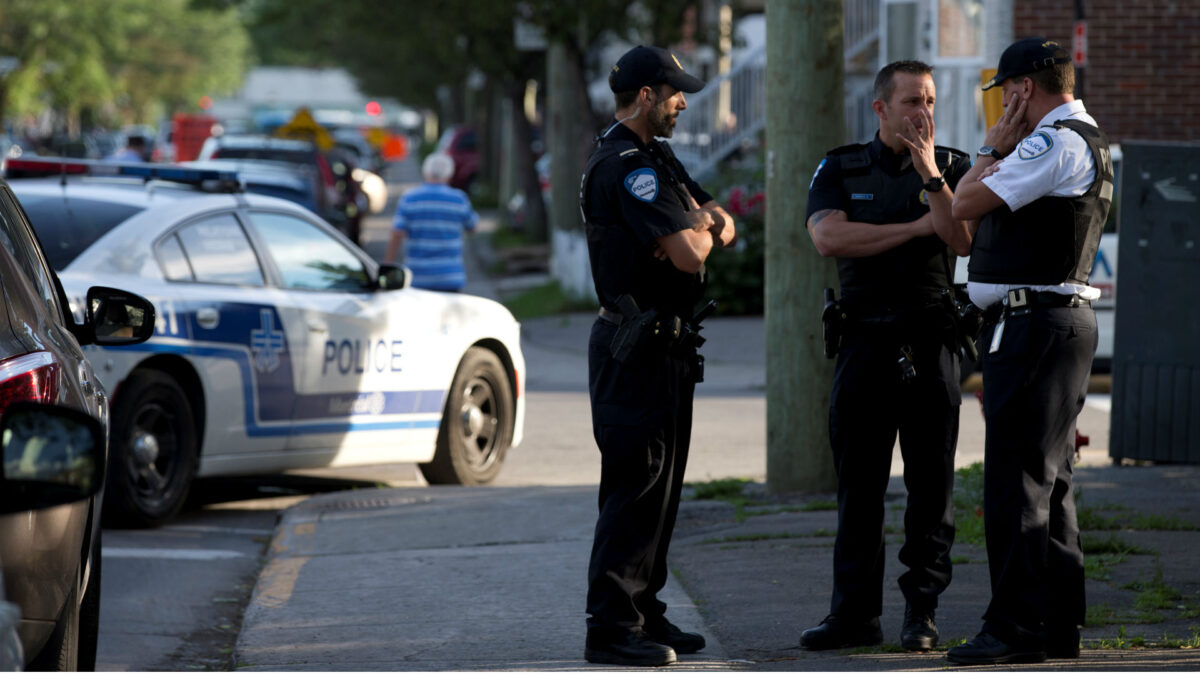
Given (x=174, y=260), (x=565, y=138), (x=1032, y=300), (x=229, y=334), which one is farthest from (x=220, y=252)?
(x=565, y=138)

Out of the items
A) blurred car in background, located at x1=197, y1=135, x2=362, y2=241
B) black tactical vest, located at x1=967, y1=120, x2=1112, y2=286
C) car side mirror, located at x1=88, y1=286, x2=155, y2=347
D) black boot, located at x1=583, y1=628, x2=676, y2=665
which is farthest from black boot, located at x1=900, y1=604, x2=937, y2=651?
blurred car in background, located at x1=197, y1=135, x2=362, y2=241

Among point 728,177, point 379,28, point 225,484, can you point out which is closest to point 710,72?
point 379,28

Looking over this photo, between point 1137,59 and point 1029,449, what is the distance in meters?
13.2

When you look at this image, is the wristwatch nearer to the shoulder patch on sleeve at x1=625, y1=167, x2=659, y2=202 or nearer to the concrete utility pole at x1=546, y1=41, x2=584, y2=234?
the shoulder patch on sleeve at x1=625, y1=167, x2=659, y2=202

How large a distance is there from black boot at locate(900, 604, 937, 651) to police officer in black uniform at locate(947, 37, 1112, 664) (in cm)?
19

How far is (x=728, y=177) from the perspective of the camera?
2030 centimetres

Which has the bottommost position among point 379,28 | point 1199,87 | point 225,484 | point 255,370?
point 225,484

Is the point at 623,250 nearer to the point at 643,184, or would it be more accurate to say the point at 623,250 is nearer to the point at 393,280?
the point at 643,184

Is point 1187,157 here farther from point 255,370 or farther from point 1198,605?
point 255,370

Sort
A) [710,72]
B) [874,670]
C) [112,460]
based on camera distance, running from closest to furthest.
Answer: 1. [874,670]
2. [112,460]
3. [710,72]

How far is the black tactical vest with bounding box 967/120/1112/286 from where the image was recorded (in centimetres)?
497

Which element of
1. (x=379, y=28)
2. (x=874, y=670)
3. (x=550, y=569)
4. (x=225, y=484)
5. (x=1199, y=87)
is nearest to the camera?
(x=874, y=670)

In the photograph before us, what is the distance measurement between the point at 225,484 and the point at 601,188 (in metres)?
5.29

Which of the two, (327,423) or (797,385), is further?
(327,423)
